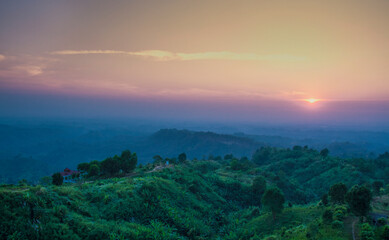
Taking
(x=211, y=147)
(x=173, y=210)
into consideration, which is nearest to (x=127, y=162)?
(x=173, y=210)

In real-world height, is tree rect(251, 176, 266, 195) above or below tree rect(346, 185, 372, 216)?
below

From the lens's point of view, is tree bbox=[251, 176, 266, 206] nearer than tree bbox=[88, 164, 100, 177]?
No

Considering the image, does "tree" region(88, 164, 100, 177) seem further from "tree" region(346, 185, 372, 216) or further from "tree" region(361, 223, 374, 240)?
"tree" region(361, 223, 374, 240)

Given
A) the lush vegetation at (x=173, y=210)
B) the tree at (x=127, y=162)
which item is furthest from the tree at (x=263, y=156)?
the tree at (x=127, y=162)

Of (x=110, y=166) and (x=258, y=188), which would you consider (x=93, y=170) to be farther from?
(x=258, y=188)

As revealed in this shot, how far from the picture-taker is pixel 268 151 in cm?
10462

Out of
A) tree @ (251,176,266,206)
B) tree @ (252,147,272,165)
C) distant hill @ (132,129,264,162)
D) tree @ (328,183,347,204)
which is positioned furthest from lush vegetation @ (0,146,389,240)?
distant hill @ (132,129,264,162)

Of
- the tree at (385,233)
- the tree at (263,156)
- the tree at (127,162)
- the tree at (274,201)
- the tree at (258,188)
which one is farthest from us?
the tree at (263,156)

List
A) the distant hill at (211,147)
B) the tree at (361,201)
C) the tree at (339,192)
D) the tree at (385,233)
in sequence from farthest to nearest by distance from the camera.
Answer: the distant hill at (211,147) < the tree at (339,192) < the tree at (361,201) < the tree at (385,233)

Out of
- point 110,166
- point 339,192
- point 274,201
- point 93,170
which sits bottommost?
point 93,170

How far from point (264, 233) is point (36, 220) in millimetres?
23698

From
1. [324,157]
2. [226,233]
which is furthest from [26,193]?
[324,157]

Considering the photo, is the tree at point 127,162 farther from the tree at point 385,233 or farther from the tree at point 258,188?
the tree at point 385,233

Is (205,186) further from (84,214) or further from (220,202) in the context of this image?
(84,214)
